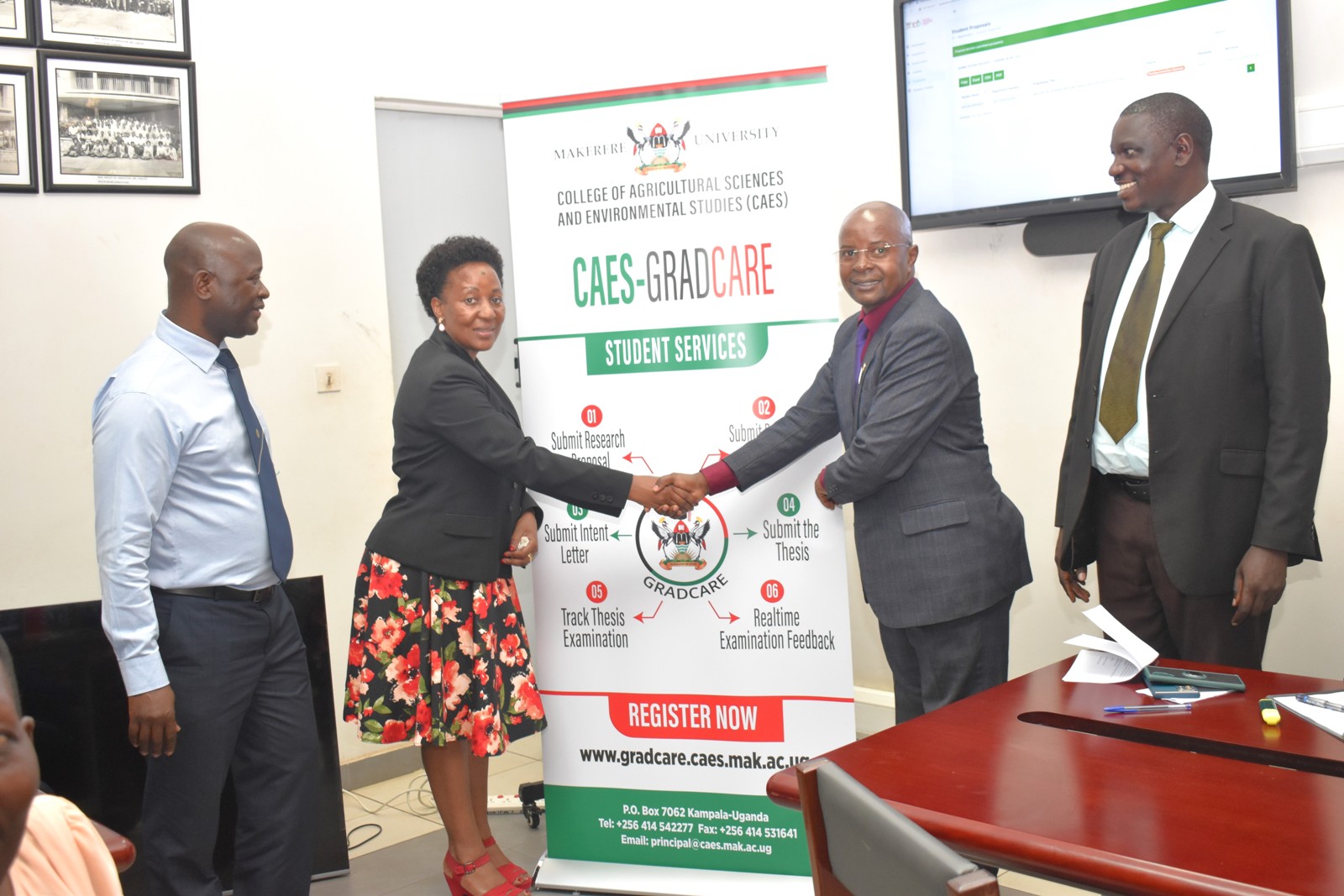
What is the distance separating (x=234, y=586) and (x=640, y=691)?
1.13m

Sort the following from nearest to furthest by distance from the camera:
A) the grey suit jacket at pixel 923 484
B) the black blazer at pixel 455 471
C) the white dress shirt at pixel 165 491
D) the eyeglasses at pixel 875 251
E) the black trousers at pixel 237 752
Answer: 1. the white dress shirt at pixel 165 491
2. the black trousers at pixel 237 752
3. the grey suit jacket at pixel 923 484
4. the eyeglasses at pixel 875 251
5. the black blazer at pixel 455 471

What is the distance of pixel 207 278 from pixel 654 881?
1.88 meters

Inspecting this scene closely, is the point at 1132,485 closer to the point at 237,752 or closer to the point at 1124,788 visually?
the point at 1124,788

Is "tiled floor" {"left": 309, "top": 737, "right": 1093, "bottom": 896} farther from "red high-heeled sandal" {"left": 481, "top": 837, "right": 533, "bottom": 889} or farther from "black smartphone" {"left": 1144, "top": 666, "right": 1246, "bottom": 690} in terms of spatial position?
"black smartphone" {"left": 1144, "top": 666, "right": 1246, "bottom": 690}

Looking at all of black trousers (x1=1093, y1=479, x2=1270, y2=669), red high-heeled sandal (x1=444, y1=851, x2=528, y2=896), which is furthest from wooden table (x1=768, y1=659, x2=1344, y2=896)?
red high-heeled sandal (x1=444, y1=851, x2=528, y2=896)

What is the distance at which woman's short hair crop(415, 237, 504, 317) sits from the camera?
Answer: 2.78 m

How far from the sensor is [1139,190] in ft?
7.84

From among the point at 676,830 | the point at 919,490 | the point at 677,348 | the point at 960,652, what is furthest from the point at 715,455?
the point at 676,830

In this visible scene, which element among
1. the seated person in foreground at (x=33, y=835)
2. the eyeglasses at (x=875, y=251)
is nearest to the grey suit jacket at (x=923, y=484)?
the eyeglasses at (x=875, y=251)

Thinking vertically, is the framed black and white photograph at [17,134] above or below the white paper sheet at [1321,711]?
above

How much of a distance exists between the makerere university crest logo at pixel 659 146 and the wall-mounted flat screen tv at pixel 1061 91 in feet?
3.35

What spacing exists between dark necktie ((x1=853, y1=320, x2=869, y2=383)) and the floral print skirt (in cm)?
107

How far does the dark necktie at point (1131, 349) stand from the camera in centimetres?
238

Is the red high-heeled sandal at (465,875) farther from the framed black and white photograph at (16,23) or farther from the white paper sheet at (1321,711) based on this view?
the framed black and white photograph at (16,23)
